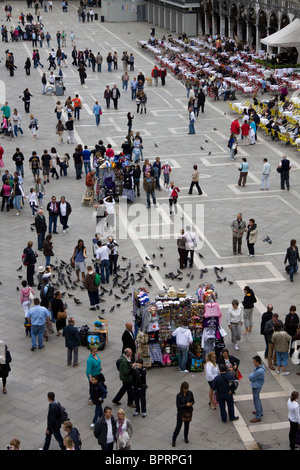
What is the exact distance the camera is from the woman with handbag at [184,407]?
14922 millimetres

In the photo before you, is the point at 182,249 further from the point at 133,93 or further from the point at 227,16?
the point at 227,16

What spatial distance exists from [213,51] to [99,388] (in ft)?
141

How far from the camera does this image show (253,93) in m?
45.0

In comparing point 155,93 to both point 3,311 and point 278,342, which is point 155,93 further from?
point 278,342

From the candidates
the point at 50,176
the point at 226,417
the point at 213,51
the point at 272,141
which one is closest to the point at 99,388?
the point at 226,417

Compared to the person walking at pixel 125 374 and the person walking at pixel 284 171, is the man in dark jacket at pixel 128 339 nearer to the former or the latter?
the person walking at pixel 125 374

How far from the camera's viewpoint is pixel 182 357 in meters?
17.8

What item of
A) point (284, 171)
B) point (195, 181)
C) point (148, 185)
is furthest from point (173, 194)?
point (284, 171)

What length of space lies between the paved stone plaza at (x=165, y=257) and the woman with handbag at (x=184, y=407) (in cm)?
40

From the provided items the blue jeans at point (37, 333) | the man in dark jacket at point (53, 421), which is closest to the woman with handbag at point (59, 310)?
the blue jeans at point (37, 333)

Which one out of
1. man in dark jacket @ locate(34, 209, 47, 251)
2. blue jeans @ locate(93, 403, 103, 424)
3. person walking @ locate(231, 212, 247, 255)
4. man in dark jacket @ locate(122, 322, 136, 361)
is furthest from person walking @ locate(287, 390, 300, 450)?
man in dark jacket @ locate(34, 209, 47, 251)

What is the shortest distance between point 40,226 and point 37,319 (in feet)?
20.1

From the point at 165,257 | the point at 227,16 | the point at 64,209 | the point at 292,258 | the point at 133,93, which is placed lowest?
the point at 165,257
